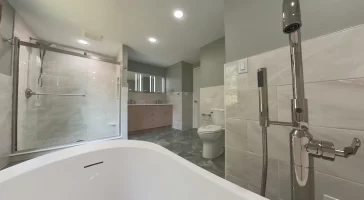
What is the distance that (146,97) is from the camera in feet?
13.2

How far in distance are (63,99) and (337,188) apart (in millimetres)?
3773

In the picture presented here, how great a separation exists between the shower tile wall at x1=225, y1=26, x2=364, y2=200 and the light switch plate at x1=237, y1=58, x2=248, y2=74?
3cm

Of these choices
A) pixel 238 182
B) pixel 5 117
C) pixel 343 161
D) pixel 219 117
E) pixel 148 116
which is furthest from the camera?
pixel 148 116

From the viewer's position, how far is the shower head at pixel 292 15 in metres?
0.41

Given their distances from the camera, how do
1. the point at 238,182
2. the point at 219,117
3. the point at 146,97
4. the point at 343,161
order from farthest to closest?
the point at 146,97 < the point at 219,117 < the point at 238,182 < the point at 343,161

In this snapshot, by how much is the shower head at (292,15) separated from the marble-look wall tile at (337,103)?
464 millimetres

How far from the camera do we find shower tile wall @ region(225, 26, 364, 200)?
1.91ft

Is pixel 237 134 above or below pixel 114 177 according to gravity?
above

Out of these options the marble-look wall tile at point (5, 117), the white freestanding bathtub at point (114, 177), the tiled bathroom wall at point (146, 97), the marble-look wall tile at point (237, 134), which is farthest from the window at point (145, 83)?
the marble-look wall tile at point (237, 134)

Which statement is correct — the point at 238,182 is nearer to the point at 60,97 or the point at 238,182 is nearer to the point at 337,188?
the point at 337,188

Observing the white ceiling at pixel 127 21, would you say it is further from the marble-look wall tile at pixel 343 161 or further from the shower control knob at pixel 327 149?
the shower control knob at pixel 327 149

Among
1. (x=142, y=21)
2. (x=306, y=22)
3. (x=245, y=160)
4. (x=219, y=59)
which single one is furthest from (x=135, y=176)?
(x=219, y=59)

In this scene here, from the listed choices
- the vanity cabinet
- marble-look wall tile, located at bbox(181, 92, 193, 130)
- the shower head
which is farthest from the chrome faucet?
marble-look wall tile, located at bbox(181, 92, 193, 130)

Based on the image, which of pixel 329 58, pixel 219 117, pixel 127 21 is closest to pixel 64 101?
pixel 127 21
